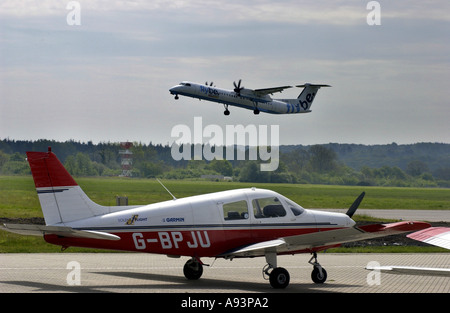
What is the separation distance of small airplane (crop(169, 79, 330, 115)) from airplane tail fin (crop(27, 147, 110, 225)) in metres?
45.3

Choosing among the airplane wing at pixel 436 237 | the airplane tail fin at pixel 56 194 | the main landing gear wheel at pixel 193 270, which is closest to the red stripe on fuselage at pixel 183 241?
the airplane tail fin at pixel 56 194

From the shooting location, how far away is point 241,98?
70375 millimetres

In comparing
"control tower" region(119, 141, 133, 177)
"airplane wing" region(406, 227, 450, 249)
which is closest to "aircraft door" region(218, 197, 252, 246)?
"airplane wing" region(406, 227, 450, 249)

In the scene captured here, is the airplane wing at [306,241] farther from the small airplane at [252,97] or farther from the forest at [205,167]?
the forest at [205,167]

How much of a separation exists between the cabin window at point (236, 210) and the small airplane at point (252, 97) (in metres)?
45.0

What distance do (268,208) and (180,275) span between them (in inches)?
119

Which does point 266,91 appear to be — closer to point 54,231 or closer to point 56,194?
point 56,194

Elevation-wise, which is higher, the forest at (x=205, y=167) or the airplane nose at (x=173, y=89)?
the airplane nose at (x=173, y=89)

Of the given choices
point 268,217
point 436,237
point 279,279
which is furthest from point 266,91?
point 436,237

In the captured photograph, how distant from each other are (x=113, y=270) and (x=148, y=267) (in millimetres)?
1261

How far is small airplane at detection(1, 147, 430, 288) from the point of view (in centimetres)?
1507

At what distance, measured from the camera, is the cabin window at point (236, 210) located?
52.2 feet
